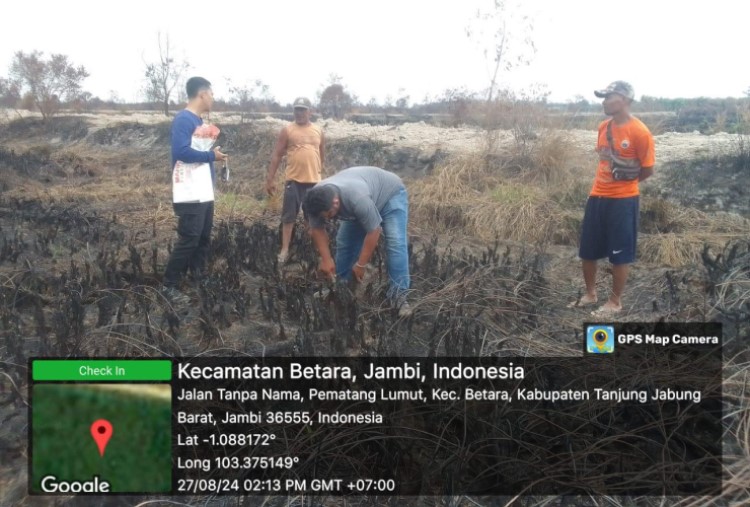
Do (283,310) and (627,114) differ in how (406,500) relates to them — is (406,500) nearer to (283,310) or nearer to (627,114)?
(283,310)

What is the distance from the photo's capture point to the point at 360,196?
3.56 meters

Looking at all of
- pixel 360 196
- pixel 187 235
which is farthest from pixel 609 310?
pixel 187 235

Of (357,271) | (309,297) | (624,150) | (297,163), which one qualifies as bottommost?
(309,297)

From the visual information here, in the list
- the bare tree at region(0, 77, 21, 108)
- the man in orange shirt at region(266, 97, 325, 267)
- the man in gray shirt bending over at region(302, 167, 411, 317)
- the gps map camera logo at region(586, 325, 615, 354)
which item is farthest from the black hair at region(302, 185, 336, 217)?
the bare tree at region(0, 77, 21, 108)

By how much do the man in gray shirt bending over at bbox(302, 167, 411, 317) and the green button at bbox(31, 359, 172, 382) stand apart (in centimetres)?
134

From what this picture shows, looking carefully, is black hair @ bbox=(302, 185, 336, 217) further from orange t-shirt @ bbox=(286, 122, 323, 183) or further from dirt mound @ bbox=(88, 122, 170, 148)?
dirt mound @ bbox=(88, 122, 170, 148)

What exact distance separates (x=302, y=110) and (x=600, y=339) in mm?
3317

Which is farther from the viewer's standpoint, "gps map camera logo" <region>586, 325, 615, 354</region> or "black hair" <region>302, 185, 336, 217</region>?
"black hair" <region>302, 185, 336, 217</region>

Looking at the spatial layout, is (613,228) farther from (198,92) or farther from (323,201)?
(198,92)

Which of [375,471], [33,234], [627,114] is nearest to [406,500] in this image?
[375,471]

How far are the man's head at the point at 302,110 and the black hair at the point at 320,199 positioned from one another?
2.11m

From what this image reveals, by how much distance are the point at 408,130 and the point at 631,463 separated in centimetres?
1139

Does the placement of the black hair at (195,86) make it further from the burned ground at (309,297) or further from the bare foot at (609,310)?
the bare foot at (609,310)

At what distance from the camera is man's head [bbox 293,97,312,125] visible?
5.33 m
